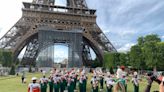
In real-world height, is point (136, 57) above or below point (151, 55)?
above

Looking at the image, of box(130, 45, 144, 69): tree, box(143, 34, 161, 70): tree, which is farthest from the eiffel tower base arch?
box(143, 34, 161, 70): tree

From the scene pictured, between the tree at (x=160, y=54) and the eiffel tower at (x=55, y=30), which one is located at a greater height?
the eiffel tower at (x=55, y=30)

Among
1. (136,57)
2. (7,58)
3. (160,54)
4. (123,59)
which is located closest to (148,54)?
(160,54)

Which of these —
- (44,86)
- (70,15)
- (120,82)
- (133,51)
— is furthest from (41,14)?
(120,82)

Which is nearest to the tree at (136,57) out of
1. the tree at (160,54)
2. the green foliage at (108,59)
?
the tree at (160,54)

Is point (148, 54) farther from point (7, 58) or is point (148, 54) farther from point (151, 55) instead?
point (7, 58)

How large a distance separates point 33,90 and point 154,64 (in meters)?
47.8

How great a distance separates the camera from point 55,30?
2990 inches

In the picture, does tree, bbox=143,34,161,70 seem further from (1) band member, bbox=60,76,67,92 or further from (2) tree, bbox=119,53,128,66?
(1) band member, bbox=60,76,67,92

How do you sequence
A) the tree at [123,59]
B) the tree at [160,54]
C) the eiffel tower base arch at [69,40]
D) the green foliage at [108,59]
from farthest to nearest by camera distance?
the eiffel tower base arch at [69,40] → the tree at [123,59] → the green foliage at [108,59] → the tree at [160,54]

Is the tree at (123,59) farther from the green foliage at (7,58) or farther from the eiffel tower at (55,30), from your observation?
the green foliage at (7,58)

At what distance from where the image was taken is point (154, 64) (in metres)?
58.9

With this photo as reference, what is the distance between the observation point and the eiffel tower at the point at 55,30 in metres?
67.9

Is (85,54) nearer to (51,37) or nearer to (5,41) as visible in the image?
(51,37)
